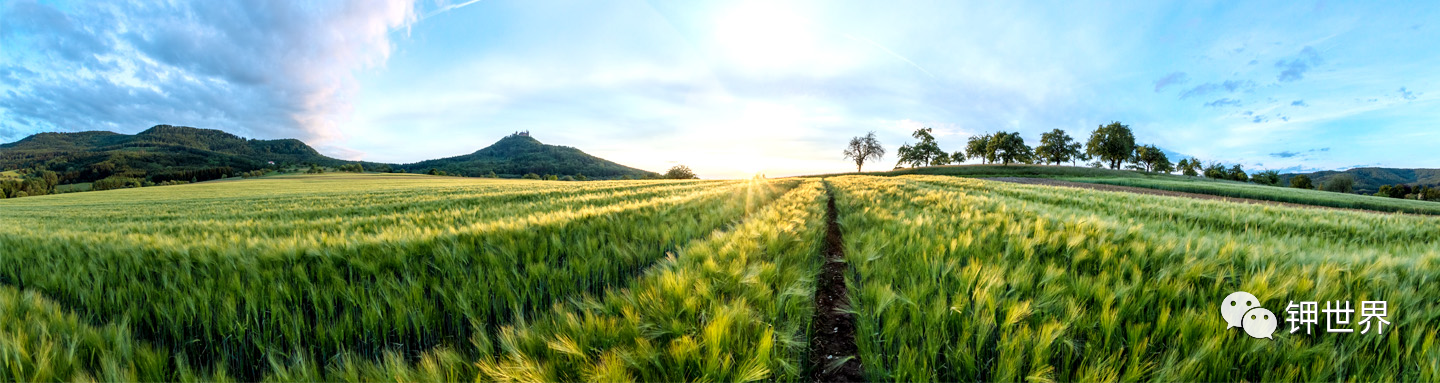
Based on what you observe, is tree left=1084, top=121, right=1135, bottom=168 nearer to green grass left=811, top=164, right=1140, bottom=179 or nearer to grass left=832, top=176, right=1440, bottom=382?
green grass left=811, top=164, right=1140, bottom=179

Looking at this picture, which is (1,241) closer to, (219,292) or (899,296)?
(219,292)

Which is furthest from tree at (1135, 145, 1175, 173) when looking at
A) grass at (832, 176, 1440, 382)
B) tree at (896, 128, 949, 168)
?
grass at (832, 176, 1440, 382)

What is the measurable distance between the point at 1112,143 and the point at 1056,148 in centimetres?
816

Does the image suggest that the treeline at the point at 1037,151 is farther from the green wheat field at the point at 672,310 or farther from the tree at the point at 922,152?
the green wheat field at the point at 672,310

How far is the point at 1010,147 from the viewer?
67500mm

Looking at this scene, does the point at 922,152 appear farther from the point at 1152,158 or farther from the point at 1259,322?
the point at 1259,322

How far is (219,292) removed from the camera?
2.27 meters

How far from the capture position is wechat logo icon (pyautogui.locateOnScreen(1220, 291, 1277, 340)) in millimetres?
1582

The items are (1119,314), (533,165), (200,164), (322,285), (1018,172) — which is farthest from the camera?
(200,164)

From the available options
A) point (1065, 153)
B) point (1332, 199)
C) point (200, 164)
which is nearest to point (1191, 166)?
point (1065, 153)

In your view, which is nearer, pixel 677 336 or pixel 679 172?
pixel 677 336

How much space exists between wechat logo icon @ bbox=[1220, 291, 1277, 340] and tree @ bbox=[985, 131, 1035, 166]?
79.4 meters

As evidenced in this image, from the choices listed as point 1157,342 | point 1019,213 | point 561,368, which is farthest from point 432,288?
point 1019,213

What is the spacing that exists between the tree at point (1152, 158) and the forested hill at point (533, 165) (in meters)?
103
